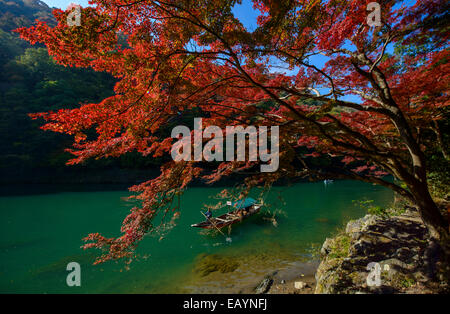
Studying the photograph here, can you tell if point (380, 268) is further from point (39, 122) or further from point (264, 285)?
point (39, 122)

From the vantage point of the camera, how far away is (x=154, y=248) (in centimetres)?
684

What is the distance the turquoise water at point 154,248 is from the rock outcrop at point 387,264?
1625 mm

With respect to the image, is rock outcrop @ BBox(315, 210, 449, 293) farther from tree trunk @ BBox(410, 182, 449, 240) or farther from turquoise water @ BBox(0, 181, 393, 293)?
turquoise water @ BBox(0, 181, 393, 293)

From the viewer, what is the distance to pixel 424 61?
3588 mm

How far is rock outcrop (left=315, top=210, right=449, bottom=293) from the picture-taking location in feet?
8.19

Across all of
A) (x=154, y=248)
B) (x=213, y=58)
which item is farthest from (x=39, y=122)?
(x=213, y=58)

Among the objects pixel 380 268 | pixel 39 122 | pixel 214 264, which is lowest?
pixel 214 264

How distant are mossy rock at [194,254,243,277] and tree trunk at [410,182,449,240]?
4510mm

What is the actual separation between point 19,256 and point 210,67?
30.1ft

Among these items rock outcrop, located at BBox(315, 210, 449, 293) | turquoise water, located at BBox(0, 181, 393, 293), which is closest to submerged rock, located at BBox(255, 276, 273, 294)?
turquoise water, located at BBox(0, 181, 393, 293)

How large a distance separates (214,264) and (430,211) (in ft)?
16.9

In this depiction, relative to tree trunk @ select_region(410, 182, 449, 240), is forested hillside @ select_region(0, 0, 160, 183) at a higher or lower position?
higher

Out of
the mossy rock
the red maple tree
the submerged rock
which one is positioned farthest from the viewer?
the mossy rock
